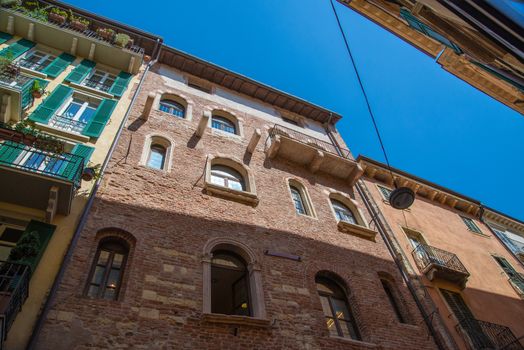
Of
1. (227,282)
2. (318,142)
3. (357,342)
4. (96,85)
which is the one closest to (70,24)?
(96,85)

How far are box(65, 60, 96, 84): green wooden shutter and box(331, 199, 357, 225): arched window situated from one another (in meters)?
10.4

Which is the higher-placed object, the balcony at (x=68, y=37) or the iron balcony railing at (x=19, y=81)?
the balcony at (x=68, y=37)

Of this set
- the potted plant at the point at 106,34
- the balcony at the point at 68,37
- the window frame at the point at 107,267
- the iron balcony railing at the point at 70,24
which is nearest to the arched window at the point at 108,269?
the window frame at the point at 107,267

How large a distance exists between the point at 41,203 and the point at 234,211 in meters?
4.68

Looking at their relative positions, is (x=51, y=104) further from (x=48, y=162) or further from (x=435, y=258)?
(x=435, y=258)

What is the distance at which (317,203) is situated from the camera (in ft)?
40.1

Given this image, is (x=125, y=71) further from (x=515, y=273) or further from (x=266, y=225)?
(x=515, y=273)

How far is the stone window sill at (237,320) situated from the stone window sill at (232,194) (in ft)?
12.9

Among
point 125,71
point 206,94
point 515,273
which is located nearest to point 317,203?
point 206,94

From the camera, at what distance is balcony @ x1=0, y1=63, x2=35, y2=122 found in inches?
349

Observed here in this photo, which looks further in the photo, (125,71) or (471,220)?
(471,220)

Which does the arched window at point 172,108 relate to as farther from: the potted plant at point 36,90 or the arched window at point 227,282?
the arched window at point 227,282

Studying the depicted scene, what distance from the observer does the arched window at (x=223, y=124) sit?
1400 cm

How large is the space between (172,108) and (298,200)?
20.6ft
